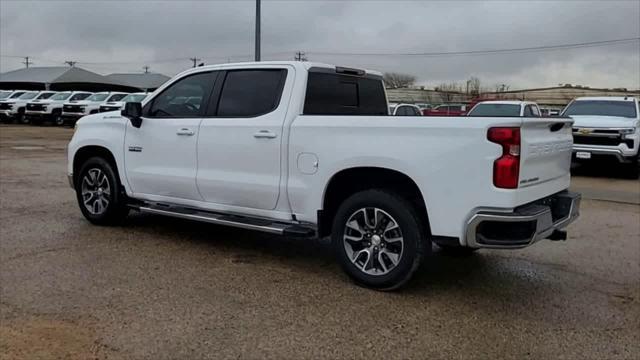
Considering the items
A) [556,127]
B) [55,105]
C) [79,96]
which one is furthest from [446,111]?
[55,105]

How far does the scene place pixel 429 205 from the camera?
4.50 meters

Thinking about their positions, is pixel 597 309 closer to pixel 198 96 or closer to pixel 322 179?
pixel 322 179

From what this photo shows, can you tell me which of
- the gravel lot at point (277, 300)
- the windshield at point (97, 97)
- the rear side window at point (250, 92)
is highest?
the windshield at point (97, 97)

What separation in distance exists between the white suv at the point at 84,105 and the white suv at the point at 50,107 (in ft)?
1.68

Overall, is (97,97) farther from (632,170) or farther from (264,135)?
(264,135)

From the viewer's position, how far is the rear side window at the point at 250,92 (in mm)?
5551

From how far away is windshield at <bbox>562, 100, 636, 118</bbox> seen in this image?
14.9 metres

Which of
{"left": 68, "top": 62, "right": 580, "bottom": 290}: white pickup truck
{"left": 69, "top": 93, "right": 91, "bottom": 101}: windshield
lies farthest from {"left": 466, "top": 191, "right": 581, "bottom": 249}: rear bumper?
{"left": 69, "top": 93, "right": 91, "bottom": 101}: windshield

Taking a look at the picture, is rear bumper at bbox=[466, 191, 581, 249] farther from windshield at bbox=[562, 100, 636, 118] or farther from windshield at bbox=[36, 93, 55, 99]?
windshield at bbox=[36, 93, 55, 99]

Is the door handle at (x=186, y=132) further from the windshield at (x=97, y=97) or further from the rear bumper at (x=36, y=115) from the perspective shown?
the rear bumper at (x=36, y=115)

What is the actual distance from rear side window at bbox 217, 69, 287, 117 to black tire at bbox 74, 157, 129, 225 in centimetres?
Result: 181

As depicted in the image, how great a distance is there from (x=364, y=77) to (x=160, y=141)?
2283mm

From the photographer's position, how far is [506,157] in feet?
13.7

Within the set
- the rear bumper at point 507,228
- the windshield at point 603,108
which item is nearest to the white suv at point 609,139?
the windshield at point 603,108
